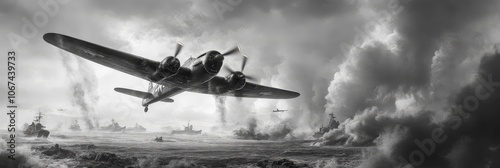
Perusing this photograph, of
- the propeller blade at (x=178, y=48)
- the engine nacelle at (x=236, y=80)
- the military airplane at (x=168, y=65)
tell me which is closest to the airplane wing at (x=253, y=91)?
the military airplane at (x=168, y=65)

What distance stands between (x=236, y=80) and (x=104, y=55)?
7.47 meters

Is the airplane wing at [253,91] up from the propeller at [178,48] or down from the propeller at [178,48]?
down

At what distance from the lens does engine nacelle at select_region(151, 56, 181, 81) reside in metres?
14.5

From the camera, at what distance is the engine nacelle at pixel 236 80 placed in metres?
16.8

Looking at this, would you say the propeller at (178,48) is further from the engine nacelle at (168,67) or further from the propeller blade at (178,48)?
the engine nacelle at (168,67)

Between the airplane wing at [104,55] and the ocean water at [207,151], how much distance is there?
27.7 meters

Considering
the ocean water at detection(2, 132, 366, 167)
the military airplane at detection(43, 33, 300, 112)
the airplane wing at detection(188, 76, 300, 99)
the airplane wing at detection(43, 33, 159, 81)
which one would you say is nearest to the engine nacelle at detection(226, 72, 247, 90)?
the military airplane at detection(43, 33, 300, 112)

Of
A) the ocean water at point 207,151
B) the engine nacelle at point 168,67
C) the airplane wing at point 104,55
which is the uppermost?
the airplane wing at point 104,55

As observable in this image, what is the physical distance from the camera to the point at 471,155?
37.8m

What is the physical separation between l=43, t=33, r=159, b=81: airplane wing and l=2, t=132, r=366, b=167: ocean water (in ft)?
90.8

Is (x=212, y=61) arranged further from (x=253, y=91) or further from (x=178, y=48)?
(x=253, y=91)

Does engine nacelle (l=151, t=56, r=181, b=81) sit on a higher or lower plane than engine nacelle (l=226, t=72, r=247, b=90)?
higher

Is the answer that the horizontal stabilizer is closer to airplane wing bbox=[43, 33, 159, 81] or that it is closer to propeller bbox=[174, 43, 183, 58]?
airplane wing bbox=[43, 33, 159, 81]

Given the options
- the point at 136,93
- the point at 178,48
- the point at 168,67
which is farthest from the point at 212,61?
the point at 136,93
